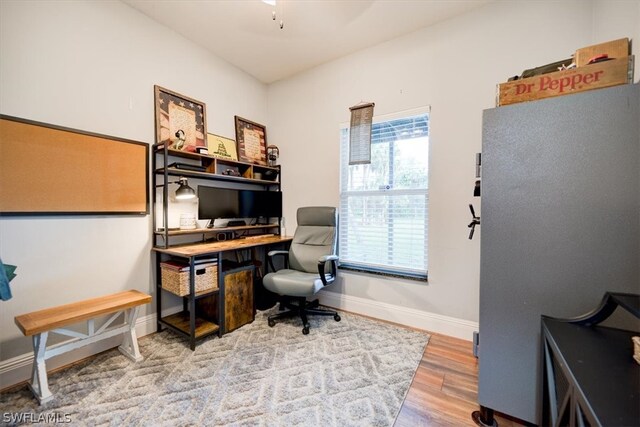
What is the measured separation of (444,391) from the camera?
5.25ft

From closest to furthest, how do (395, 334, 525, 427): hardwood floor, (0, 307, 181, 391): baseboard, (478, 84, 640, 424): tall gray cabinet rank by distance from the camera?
1. (478, 84, 640, 424): tall gray cabinet
2. (395, 334, 525, 427): hardwood floor
3. (0, 307, 181, 391): baseboard

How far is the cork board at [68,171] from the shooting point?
163cm

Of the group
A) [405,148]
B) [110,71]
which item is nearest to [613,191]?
[405,148]

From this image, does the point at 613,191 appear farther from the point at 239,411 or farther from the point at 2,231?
the point at 2,231

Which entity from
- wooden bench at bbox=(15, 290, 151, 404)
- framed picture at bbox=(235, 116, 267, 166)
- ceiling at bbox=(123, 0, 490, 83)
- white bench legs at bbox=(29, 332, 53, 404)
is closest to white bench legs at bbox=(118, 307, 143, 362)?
wooden bench at bbox=(15, 290, 151, 404)

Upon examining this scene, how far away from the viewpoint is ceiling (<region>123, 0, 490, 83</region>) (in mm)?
2135

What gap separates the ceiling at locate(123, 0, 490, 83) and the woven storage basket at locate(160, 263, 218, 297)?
2267mm

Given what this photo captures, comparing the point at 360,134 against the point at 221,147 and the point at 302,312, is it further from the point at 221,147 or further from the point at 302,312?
the point at 302,312

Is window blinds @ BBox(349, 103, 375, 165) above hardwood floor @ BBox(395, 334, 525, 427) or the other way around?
above

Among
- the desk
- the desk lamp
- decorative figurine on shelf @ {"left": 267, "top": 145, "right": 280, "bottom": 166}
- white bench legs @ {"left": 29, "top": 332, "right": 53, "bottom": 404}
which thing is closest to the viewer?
white bench legs @ {"left": 29, "top": 332, "right": 53, "bottom": 404}

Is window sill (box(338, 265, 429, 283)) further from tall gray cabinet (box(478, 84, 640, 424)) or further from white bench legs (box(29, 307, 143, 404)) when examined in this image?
white bench legs (box(29, 307, 143, 404))

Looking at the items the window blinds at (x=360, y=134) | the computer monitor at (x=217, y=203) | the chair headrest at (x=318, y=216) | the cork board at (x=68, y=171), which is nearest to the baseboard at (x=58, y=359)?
the cork board at (x=68, y=171)

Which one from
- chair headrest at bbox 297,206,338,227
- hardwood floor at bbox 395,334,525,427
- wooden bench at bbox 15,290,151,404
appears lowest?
hardwood floor at bbox 395,334,525,427

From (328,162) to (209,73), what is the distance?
166 cm
